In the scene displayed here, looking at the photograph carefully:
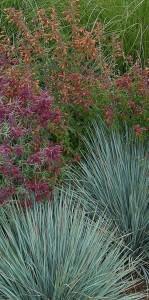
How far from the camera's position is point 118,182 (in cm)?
432

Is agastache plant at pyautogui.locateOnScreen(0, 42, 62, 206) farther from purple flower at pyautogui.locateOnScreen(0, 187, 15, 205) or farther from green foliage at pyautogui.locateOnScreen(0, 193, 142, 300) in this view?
green foliage at pyautogui.locateOnScreen(0, 193, 142, 300)

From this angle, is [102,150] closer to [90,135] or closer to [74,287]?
[90,135]

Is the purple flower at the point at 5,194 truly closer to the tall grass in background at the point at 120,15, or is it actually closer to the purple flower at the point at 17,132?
the purple flower at the point at 17,132

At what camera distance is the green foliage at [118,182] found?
419 cm

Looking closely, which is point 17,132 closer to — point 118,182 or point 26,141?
point 26,141

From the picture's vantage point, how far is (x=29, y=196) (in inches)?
151

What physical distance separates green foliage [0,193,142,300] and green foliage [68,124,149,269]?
414 millimetres

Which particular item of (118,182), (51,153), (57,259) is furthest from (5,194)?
(118,182)

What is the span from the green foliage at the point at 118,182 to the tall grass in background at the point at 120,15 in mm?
1378

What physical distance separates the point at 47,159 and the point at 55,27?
1203 millimetres

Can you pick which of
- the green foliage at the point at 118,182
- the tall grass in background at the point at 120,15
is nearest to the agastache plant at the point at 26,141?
the green foliage at the point at 118,182

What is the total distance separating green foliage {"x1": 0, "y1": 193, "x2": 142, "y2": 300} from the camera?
3.31m

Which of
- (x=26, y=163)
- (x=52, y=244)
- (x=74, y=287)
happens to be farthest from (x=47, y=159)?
(x=74, y=287)

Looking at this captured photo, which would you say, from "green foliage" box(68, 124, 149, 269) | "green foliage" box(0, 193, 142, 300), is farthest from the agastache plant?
"green foliage" box(68, 124, 149, 269)
